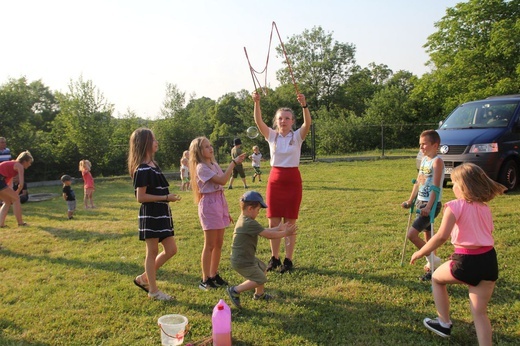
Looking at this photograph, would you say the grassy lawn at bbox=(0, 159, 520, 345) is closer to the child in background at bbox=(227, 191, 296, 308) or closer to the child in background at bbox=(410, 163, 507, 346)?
the child in background at bbox=(227, 191, 296, 308)

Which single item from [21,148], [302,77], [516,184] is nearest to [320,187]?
[516,184]

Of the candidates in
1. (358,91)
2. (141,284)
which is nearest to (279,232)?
(141,284)

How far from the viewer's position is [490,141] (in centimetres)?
975

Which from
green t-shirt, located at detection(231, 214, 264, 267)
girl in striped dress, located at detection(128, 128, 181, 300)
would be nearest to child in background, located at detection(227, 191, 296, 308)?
green t-shirt, located at detection(231, 214, 264, 267)

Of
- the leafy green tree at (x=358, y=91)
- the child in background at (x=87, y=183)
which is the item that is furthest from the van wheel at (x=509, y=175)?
the leafy green tree at (x=358, y=91)

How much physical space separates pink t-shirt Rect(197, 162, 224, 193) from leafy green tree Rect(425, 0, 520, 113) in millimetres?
25447

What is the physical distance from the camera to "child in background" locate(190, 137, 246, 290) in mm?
4633

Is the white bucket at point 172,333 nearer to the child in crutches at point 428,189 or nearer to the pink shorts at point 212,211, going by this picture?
the pink shorts at point 212,211

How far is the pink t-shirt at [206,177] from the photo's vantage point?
4.62 meters

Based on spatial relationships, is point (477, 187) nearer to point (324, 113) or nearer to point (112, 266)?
point (112, 266)

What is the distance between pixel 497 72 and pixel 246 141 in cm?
1882

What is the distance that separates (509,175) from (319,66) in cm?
4358

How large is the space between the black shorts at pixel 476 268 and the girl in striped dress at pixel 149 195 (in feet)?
9.25

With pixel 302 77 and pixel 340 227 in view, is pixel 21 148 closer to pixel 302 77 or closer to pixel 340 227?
pixel 340 227
